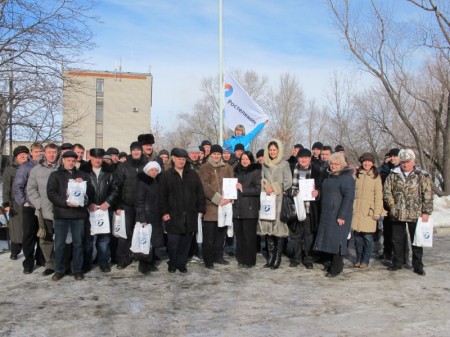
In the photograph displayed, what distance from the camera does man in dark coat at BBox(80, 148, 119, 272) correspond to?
22.4 ft

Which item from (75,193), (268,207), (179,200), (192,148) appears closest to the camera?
(75,193)

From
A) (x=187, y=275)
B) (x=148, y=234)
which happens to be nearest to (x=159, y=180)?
(x=148, y=234)

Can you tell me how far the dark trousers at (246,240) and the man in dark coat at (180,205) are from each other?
0.74 metres

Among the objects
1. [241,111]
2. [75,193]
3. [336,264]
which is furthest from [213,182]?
[241,111]

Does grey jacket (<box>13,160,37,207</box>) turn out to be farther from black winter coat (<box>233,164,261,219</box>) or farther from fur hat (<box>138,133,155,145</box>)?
black winter coat (<box>233,164,261,219</box>)

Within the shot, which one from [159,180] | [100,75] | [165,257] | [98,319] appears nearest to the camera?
[98,319]

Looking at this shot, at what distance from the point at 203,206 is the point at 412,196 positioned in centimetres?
332

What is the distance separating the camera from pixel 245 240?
7348 mm

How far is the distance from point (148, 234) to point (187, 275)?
888mm

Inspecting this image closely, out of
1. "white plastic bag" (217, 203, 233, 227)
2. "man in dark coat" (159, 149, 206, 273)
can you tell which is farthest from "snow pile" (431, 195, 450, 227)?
"man in dark coat" (159, 149, 206, 273)

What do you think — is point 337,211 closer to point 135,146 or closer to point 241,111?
point 135,146

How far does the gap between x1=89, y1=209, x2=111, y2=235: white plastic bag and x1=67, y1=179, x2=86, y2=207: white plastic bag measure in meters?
0.47

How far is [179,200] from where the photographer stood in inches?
269

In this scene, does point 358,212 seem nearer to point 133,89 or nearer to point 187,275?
point 187,275
